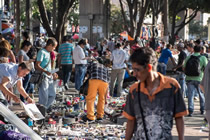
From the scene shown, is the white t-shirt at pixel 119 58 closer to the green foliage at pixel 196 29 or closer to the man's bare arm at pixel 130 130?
the man's bare arm at pixel 130 130

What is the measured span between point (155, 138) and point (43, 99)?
5917 millimetres

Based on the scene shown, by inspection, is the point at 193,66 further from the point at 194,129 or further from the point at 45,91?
the point at 45,91

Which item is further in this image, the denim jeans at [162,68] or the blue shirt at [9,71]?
the denim jeans at [162,68]

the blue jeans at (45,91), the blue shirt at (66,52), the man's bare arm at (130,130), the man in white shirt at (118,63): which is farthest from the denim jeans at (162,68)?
the man's bare arm at (130,130)

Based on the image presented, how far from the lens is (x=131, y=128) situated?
4.17 metres

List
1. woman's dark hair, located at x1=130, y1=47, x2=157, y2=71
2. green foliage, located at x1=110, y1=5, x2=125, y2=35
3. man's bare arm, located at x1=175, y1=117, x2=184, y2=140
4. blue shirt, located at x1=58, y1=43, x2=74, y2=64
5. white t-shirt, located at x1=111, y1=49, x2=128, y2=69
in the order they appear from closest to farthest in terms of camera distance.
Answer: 1. woman's dark hair, located at x1=130, y1=47, x2=157, y2=71
2. man's bare arm, located at x1=175, y1=117, x2=184, y2=140
3. white t-shirt, located at x1=111, y1=49, x2=128, y2=69
4. blue shirt, located at x1=58, y1=43, x2=74, y2=64
5. green foliage, located at x1=110, y1=5, x2=125, y2=35

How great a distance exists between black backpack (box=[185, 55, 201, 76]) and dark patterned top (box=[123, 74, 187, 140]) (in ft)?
21.4

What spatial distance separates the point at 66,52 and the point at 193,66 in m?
5.15

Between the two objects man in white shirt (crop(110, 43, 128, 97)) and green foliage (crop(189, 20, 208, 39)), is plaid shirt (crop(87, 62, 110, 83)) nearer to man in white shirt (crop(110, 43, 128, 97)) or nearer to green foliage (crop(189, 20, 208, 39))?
man in white shirt (crop(110, 43, 128, 97))

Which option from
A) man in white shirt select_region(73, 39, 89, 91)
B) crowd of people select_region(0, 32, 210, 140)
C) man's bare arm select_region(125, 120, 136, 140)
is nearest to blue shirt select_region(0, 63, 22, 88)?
crowd of people select_region(0, 32, 210, 140)

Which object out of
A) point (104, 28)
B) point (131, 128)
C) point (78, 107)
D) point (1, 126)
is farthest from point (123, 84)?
point (104, 28)

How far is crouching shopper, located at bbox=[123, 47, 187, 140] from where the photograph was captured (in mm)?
3936

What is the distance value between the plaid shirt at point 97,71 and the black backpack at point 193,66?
2.04 meters

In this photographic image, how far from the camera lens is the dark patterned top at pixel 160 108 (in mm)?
3971
